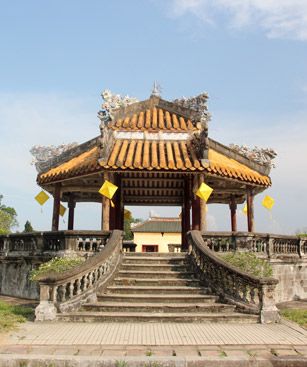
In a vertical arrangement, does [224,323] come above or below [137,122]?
below

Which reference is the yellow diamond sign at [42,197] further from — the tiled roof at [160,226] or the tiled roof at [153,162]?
the tiled roof at [160,226]

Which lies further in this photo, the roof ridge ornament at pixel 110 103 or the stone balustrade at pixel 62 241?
the roof ridge ornament at pixel 110 103

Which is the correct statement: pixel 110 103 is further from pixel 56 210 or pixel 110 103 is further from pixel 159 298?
pixel 159 298

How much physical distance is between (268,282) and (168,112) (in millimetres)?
10450

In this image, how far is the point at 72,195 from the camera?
18.6m

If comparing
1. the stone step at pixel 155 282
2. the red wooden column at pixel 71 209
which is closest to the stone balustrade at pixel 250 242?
the stone step at pixel 155 282

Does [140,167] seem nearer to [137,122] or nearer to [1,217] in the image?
[137,122]

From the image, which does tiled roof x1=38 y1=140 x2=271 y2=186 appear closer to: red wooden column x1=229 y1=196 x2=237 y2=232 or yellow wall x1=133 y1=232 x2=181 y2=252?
red wooden column x1=229 y1=196 x2=237 y2=232

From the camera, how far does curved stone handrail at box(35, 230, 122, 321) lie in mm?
7793

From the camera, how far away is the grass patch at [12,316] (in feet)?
23.3

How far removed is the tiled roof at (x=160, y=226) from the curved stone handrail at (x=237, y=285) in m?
28.5

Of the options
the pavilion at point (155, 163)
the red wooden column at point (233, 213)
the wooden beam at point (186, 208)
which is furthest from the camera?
the red wooden column at point (233, 213)

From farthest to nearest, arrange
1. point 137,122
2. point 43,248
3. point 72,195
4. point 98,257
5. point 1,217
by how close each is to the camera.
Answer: point 1,217 < point 72,195 < point 137,122 < point 43,248 < point 98,257

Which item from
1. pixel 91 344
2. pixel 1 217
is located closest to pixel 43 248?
pixel 91 344
